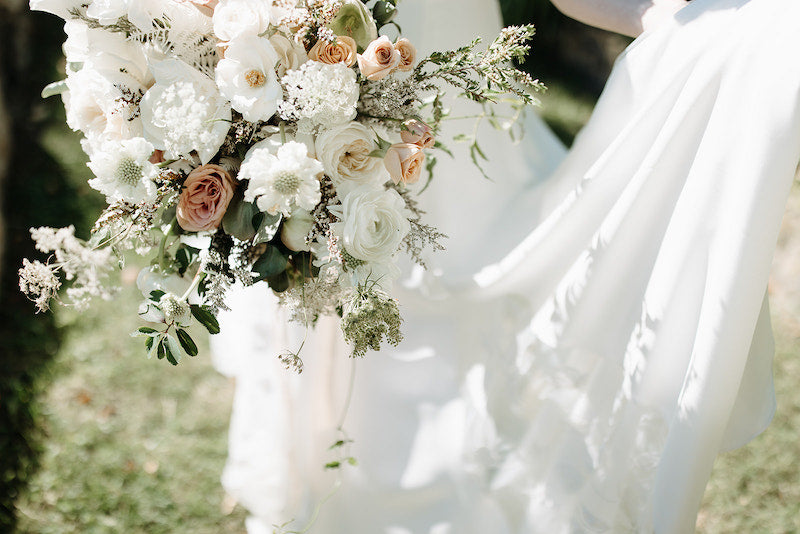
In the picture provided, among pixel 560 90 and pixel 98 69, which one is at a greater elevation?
pixel 560 90

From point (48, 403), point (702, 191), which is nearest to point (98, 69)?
point (702, 191)

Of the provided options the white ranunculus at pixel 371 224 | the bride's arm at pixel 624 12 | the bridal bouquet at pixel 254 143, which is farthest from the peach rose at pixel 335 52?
the bride's arm at pixel 624 12

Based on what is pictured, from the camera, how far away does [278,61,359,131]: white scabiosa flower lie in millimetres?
1080

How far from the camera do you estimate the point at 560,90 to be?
13.9 ft

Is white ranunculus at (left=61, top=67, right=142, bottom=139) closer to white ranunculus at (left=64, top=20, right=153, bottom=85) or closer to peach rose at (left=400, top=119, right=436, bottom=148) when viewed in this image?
white ranunculus at (left=64, top=20, right=153, bottom=85)

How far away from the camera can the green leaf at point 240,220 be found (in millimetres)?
1151

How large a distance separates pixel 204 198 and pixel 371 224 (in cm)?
28

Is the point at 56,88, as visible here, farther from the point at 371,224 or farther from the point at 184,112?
the point at 371,224

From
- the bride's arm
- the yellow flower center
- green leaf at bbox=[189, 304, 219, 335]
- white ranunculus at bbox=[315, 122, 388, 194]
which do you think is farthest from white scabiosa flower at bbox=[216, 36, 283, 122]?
the bride's arm

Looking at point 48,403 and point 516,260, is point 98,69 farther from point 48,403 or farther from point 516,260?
point 48,403

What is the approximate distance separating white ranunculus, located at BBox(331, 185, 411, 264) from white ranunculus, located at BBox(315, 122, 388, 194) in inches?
1.2

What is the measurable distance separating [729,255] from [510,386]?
0.70 meters

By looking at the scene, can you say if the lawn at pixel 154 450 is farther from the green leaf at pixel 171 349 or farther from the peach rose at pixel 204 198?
Result: the peach rose at pixel 204 198

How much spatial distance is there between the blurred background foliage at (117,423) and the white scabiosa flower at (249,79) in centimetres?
108
